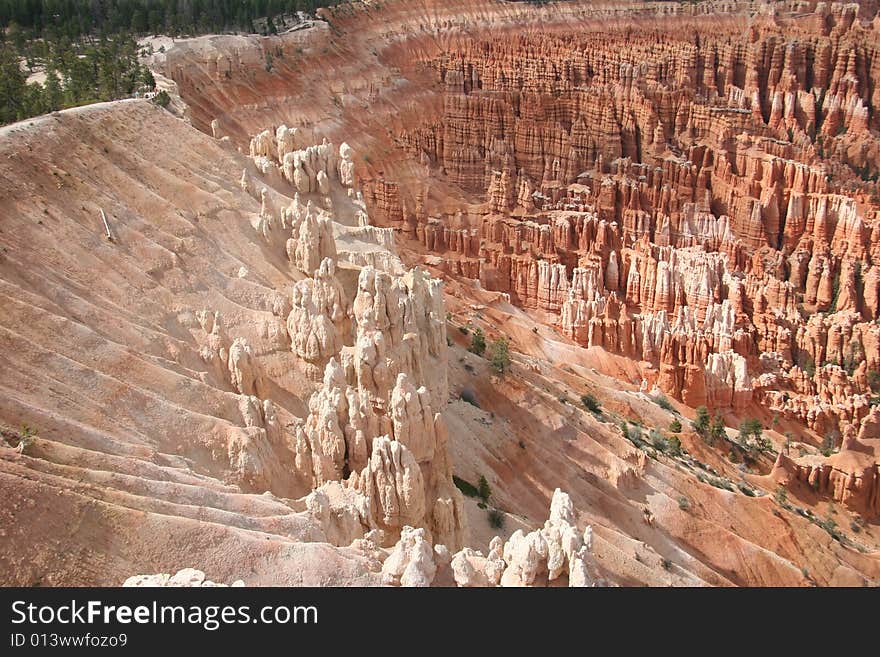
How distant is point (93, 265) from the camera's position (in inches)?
940

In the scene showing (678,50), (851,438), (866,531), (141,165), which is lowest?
(866,531)

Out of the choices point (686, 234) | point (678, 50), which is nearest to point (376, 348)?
point (686, 234)

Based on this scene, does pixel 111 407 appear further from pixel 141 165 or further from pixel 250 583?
pixel 141 165

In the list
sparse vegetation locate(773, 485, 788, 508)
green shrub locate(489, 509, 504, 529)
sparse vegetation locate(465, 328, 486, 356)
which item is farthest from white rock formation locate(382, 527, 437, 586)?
sparse vegetation locate(773, 485, 788, 508)

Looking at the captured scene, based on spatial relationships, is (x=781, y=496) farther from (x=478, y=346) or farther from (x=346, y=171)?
(x=346, y=171)

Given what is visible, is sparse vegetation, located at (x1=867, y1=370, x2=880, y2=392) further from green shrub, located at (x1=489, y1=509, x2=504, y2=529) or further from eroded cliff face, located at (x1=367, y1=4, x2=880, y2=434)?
green shrub, located at (x1=489, y1=509, x2=504, y2=529)

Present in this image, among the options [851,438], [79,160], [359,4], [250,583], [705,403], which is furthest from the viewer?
[359,4]

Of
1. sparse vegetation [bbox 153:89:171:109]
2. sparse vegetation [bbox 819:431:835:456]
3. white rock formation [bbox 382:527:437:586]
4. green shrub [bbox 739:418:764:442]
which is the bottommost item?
sparse vegetation [bbox 819:431:835:456]

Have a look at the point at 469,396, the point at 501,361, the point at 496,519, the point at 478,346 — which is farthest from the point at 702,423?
the point at 496,519

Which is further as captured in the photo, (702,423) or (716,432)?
(702,423)

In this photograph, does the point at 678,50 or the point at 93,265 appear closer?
the point at 93,265

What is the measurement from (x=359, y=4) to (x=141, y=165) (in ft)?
240

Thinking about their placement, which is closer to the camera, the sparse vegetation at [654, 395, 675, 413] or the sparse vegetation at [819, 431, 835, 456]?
the sparse vegetation at [819, 431, 835, 456]

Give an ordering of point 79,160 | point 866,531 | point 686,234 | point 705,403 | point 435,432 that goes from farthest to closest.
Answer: point 686,234 → point 705,403 → point 866,531 → point 79,160 → point 435,432
